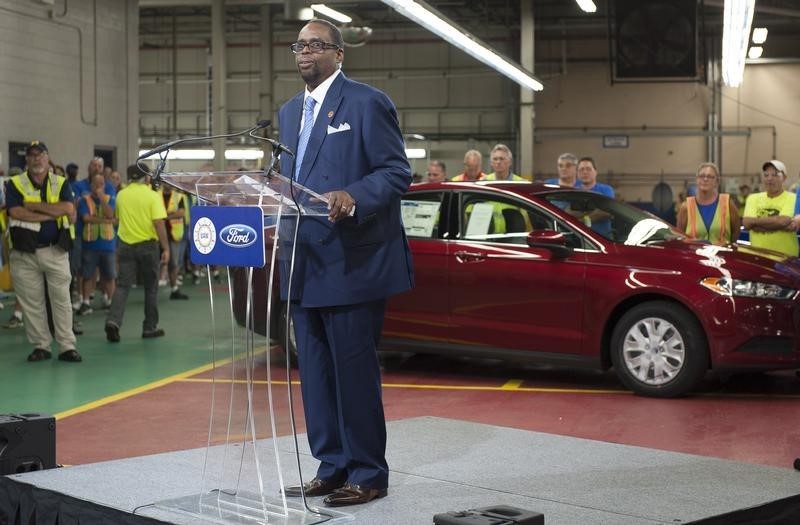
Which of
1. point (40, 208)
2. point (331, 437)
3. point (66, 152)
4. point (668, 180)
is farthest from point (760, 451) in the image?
point (668, 180)

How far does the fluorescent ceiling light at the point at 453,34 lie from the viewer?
492 inches

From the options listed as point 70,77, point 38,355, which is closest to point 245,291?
point 38,355

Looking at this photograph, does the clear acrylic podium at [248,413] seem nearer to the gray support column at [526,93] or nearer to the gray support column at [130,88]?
the gray support column at [130,88]

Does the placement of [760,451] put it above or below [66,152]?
below

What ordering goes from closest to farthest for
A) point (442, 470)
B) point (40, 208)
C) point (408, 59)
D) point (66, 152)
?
point (442, 470) < point (40, 208) < point (66, 152) < point (408, 59)

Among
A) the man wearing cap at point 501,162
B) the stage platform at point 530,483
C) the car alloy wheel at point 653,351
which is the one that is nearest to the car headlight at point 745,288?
the car alloy wheel at point 653,351

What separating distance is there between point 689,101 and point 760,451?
967 inches

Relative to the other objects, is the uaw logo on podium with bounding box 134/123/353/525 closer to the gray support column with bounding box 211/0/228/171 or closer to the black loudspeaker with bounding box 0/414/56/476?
the black loudspeaker with bounding box 0/414/56/476

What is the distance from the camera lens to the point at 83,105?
1853 cm

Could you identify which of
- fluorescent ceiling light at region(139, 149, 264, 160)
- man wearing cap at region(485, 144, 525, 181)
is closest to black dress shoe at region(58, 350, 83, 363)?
man wearing cap at region(485, 144, 525, 181)

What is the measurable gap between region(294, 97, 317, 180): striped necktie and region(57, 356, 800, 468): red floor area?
174 cm

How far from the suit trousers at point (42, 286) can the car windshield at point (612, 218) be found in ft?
13.7

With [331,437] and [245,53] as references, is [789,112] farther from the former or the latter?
[331,437]

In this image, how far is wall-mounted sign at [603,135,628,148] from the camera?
29.8 metres
